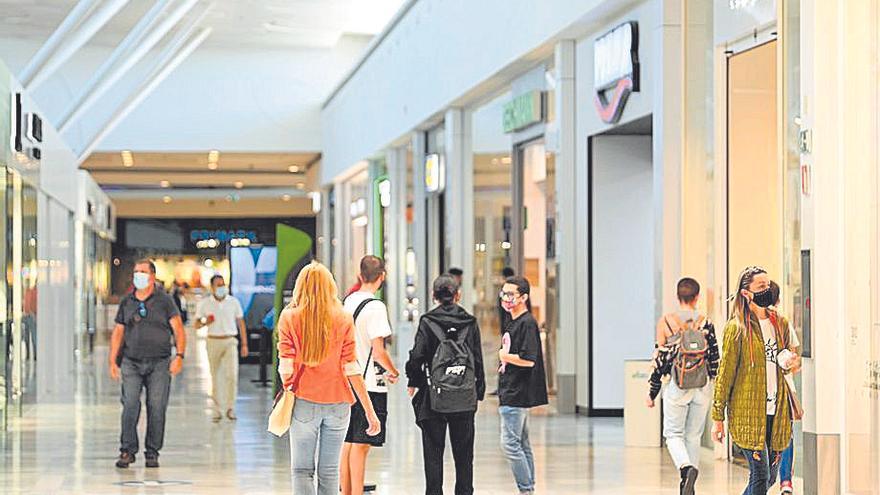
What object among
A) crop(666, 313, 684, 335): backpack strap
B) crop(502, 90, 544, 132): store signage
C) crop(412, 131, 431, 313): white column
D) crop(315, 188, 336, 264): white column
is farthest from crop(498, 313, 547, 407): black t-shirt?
crop(315, 188, 336, 264): white column

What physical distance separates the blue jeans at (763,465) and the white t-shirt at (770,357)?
96 millimetres

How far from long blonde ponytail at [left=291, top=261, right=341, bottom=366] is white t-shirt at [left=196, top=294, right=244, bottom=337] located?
9.41 m

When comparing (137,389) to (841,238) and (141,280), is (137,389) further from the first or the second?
(841,238)

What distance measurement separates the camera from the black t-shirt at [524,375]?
426 inches

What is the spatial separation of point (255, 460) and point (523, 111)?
8136 mm

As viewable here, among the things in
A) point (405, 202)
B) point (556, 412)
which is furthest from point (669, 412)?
point (405, 202)

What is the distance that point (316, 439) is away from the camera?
8.71 meters

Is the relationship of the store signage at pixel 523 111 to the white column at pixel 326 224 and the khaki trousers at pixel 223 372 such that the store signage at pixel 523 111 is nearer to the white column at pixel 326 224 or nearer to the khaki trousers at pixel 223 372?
the khaki trousers at pixel 223 372

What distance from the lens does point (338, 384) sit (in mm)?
8672

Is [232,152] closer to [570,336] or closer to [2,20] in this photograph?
[2,20]

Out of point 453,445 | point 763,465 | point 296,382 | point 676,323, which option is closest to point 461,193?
point 676,323

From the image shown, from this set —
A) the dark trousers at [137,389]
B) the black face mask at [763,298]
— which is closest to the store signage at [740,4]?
the black face mask at [763,298]

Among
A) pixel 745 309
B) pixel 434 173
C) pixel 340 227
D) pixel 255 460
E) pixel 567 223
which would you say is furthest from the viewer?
pixel 340 227

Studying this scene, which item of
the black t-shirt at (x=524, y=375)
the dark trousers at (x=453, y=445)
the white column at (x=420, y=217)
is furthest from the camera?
the white column at (x=420, y=217)
